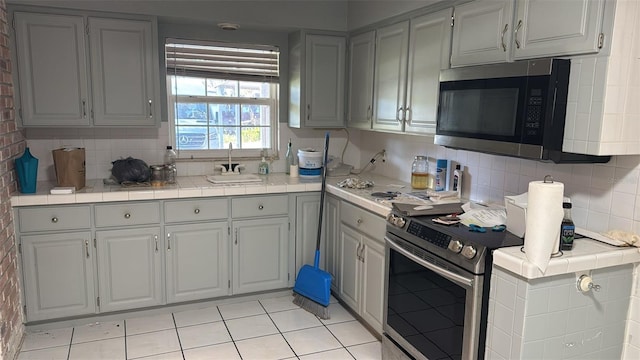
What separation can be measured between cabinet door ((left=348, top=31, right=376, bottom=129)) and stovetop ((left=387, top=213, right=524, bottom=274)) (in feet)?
4.28

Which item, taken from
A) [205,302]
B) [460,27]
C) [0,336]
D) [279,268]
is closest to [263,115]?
[279,268]

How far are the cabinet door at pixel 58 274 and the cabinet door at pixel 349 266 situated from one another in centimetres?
164

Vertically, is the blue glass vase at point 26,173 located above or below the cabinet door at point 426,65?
below

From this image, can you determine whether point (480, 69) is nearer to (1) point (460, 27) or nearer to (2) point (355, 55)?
(1) point (460, 27)

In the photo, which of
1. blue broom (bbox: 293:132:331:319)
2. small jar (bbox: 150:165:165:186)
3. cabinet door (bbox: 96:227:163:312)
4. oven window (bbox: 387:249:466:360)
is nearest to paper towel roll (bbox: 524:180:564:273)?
oven window (bbox: 387:249:466:360)

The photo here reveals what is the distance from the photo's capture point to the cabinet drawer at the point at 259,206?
3379mm

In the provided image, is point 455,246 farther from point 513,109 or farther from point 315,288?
point 315,288

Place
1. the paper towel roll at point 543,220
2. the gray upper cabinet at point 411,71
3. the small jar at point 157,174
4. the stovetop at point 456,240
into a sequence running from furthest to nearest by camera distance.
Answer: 1. the small jar at point 157,174
2. the gray upper cabinet at point 411,71
3. the stovetop at point 456,240
4. the paper towel roll at point 543,220

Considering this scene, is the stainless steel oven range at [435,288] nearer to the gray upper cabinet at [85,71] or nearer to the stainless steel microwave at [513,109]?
the stainless steel microwave at [513,109]

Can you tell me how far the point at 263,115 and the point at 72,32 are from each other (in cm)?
153

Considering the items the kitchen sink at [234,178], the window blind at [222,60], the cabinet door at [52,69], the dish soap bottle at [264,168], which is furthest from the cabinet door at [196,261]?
the window blind at [222,60]

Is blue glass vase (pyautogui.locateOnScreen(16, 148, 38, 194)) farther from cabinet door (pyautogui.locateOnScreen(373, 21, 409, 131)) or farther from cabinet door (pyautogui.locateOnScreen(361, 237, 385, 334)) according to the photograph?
cabinet door (pyautogui.locateOnScreen(373, 21, 409, 131))

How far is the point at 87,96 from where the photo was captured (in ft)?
10.4

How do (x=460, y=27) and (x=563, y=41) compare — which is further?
(x=460, y=27)
